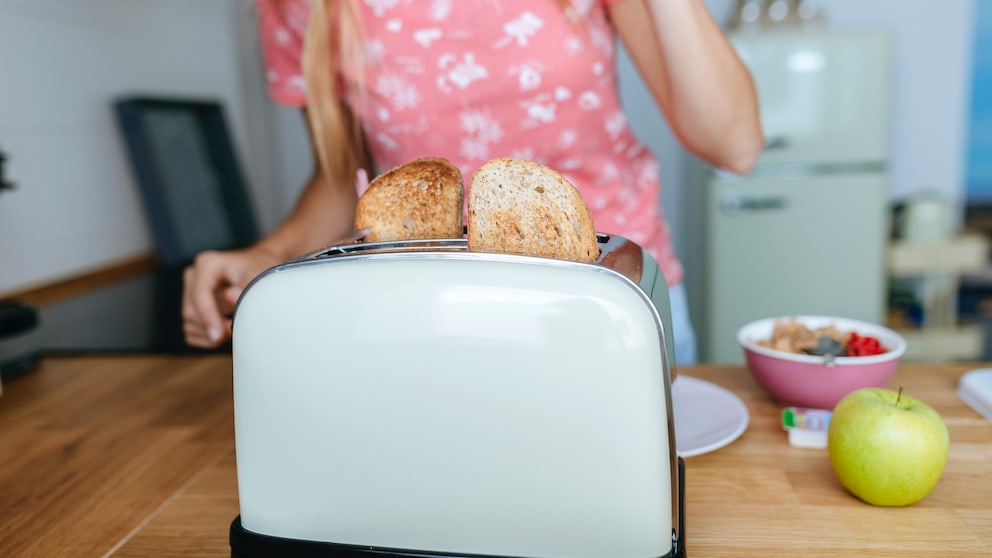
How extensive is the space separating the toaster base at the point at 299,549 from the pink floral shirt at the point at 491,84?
2.14ft

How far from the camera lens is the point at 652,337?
19.1 inches

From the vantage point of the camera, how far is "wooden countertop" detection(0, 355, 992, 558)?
0.61 meters

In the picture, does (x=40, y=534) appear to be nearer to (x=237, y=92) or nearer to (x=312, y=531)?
(x=312, y=531)

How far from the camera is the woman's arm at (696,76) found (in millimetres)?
867

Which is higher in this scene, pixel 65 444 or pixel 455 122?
pixel 455 122

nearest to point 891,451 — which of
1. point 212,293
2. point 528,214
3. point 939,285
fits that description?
point 528,214

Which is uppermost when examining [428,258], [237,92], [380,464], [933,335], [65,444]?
[237,92]

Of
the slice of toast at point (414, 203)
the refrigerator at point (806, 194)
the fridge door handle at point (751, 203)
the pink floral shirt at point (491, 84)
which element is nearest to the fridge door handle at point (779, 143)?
the refrigerator at point (806, 194)

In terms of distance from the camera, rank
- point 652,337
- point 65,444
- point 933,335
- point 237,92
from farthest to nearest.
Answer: point 933,335, point 237,92, point 65,444, point 652,337

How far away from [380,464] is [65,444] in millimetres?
534

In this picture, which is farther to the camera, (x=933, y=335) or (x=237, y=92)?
(x=933, y=335)

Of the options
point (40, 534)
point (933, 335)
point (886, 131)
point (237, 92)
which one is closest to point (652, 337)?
point (40, 534)

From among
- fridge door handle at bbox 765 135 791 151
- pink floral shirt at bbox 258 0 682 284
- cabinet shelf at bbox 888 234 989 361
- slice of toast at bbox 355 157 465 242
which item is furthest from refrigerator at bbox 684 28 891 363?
slice of toast at bbox 355 157 465 242

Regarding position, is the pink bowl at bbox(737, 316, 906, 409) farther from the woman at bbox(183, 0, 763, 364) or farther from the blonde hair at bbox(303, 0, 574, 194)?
the blonde hair at bbox(303, 0, 574, 194)
